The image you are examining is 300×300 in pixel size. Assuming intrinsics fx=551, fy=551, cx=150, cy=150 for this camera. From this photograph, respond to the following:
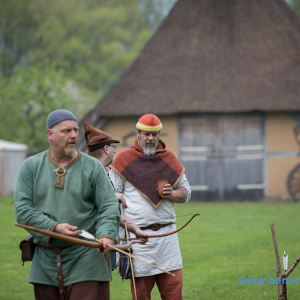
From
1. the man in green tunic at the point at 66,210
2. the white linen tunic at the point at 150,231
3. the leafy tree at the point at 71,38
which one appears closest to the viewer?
the man in green tunic at the point at 66,210

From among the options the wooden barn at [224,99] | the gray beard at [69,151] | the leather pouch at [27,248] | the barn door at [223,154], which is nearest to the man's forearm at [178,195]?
the gray beard at [69,151]

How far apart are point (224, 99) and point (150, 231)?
12704mm

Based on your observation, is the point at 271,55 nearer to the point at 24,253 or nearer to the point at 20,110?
the point at 20,110

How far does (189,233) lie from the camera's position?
10.8m

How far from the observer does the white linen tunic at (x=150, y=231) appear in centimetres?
422

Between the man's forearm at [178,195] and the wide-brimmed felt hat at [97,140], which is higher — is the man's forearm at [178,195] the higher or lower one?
the lower one

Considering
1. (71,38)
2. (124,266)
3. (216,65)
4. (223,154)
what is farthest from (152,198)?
(71,38)

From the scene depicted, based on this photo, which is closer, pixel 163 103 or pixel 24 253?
pixel 24 253

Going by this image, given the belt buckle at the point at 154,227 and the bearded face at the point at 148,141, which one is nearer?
the belt buckle at the point at 154,227

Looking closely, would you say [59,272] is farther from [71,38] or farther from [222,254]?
[71,38]

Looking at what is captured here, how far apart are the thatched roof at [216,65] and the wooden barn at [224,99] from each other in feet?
0.10

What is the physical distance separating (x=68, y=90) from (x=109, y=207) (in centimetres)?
2857

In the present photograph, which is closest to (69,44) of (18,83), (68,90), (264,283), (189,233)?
(68,90)

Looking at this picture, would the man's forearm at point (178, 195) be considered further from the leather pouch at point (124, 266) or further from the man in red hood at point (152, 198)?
the leather pouch at point (124, 266)
